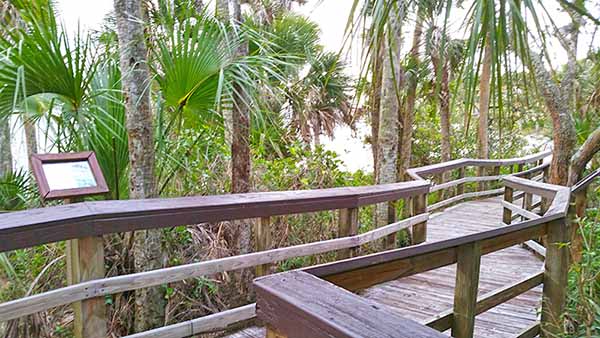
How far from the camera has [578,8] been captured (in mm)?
1263

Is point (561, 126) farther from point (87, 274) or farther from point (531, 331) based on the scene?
Result: point (87, 274)

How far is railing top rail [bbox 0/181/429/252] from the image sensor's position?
1.60 m

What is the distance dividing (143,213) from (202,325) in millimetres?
635

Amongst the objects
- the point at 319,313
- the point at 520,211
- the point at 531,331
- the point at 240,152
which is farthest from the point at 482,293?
the point at 319,313

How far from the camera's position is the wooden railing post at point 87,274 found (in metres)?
1.77

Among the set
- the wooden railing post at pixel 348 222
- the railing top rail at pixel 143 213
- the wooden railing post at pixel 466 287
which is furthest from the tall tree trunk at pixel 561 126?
the wooden railing post at pixel 466 287

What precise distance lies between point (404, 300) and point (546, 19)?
7.71 feet

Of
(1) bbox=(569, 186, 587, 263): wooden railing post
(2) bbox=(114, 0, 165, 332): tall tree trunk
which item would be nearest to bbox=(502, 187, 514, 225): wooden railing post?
(1) bbox=(569, 186, 587, 263): wooden railing post

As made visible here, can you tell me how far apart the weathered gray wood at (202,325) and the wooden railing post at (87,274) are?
0.17m

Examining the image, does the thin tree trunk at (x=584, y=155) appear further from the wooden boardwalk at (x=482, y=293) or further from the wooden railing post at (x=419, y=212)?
the wooden railing post at (x=419, y=212)

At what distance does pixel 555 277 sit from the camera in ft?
8.20

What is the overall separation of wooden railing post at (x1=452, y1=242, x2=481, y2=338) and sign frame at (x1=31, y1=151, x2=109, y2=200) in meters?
1.61

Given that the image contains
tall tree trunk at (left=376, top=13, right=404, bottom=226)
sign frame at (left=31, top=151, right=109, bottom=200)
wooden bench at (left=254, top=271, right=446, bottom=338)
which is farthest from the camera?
tall tree trunk at (left=376, top=13, right=404, bottom=226)

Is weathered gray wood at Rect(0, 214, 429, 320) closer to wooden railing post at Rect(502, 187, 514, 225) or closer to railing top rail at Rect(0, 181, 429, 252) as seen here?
railing top rail at Rect(0, 181, 429, 252)
